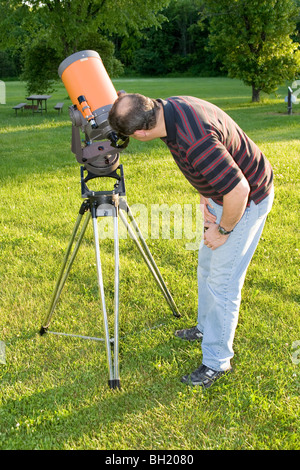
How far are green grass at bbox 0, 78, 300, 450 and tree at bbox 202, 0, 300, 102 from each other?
13942mm

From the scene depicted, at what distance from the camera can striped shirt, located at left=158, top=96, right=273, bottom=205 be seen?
2.34m

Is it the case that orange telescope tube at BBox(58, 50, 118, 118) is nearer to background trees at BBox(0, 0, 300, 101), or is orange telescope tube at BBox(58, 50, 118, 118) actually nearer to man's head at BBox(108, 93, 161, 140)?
man's head at BBox(108, 93, 161, 140)

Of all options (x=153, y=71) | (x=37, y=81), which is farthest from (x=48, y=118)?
(x=153, y=71)

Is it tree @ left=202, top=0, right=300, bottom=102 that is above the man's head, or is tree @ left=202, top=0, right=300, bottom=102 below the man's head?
above

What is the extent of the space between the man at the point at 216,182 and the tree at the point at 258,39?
690 inches

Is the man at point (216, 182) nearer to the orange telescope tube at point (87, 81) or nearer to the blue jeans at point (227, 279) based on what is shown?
the blue jeans at point (227, 279)

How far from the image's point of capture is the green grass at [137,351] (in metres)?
2.79

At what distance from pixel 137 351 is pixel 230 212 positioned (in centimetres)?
159

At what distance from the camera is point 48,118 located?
1691 centimetres

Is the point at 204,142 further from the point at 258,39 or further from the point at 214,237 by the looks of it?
the point at 258,39

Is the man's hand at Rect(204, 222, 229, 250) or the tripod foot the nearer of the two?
the man's hand at Rect(204, 222, 229, 250)

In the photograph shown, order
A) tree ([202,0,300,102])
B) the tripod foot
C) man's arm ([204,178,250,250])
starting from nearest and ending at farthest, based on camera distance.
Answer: man's arm ([204,178,250,250]) < the tripod foot < tree ([202,0,300,102])

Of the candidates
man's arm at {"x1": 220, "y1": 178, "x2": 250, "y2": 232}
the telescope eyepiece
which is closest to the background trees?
the telescope eyepiece

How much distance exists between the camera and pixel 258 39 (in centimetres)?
1862
